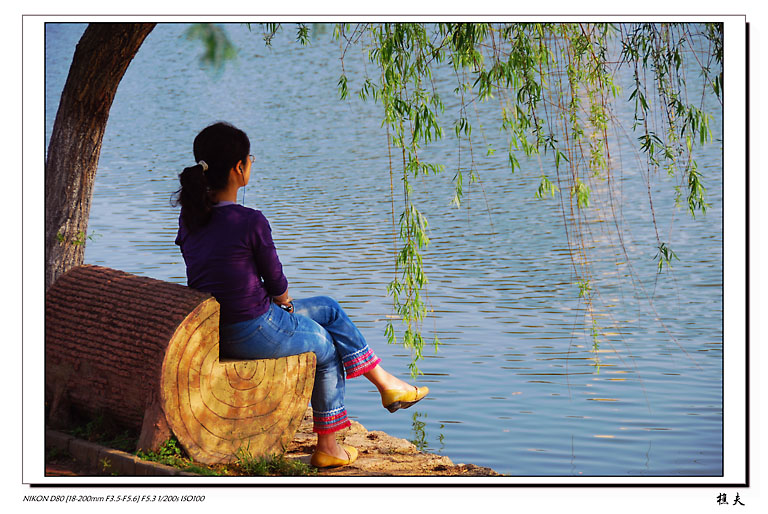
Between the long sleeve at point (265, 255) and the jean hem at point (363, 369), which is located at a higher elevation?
the long sleeve at point (265, 255)

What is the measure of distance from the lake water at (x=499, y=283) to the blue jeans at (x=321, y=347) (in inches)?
41.8

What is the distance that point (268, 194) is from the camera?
1172 cm

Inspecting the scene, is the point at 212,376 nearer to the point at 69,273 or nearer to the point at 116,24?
the point at 69,273

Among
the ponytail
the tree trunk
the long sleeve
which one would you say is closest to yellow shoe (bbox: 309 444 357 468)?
the long sleeve

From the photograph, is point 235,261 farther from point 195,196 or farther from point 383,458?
point 383,458

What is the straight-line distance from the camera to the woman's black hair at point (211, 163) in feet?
12.4

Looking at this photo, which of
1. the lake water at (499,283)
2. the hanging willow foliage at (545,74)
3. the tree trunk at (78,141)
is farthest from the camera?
the lake water at (499,283)

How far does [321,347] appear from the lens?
403 cm

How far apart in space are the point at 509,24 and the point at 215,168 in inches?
60.0

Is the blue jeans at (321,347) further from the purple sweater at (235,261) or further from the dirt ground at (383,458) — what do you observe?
the dirt ground at (383,458)

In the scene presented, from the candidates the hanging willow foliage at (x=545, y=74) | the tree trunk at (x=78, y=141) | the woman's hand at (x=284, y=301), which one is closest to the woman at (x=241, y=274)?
the woman's hand at (x=284, y=301)

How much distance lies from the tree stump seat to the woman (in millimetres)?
79
